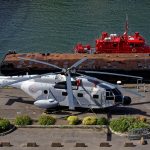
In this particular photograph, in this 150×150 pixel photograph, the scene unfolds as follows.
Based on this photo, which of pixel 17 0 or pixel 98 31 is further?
pixel 17 0

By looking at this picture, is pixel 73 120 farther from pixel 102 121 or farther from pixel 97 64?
pixel 97 64

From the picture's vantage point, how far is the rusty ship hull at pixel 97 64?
171 ft

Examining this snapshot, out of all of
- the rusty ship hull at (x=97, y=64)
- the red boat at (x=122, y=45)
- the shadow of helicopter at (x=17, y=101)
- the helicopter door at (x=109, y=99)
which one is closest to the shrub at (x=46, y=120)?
the helicopter door at (x=109, y=99)

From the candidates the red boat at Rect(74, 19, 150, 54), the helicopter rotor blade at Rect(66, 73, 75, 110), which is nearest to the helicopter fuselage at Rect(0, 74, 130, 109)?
the helicopter rotor blade at Rect(66, 73, 75, 110)

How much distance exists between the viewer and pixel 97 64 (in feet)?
172

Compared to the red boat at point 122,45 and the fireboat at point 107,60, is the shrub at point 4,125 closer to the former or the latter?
the fireboat at point 107,60

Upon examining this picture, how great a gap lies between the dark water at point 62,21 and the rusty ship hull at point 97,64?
1589cm

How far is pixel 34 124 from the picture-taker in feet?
121

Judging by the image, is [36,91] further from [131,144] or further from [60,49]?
[60,49]

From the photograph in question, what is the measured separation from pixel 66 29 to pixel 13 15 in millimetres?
13425

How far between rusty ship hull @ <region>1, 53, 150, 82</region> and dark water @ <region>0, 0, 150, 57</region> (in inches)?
626

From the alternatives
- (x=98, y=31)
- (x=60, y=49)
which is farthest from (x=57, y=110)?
(x=98, y=31)

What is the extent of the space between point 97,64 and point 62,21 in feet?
107

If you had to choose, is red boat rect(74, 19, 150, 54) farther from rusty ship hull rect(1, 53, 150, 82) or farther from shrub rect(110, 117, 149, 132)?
shrub rect(110, 117, 149, 132)
